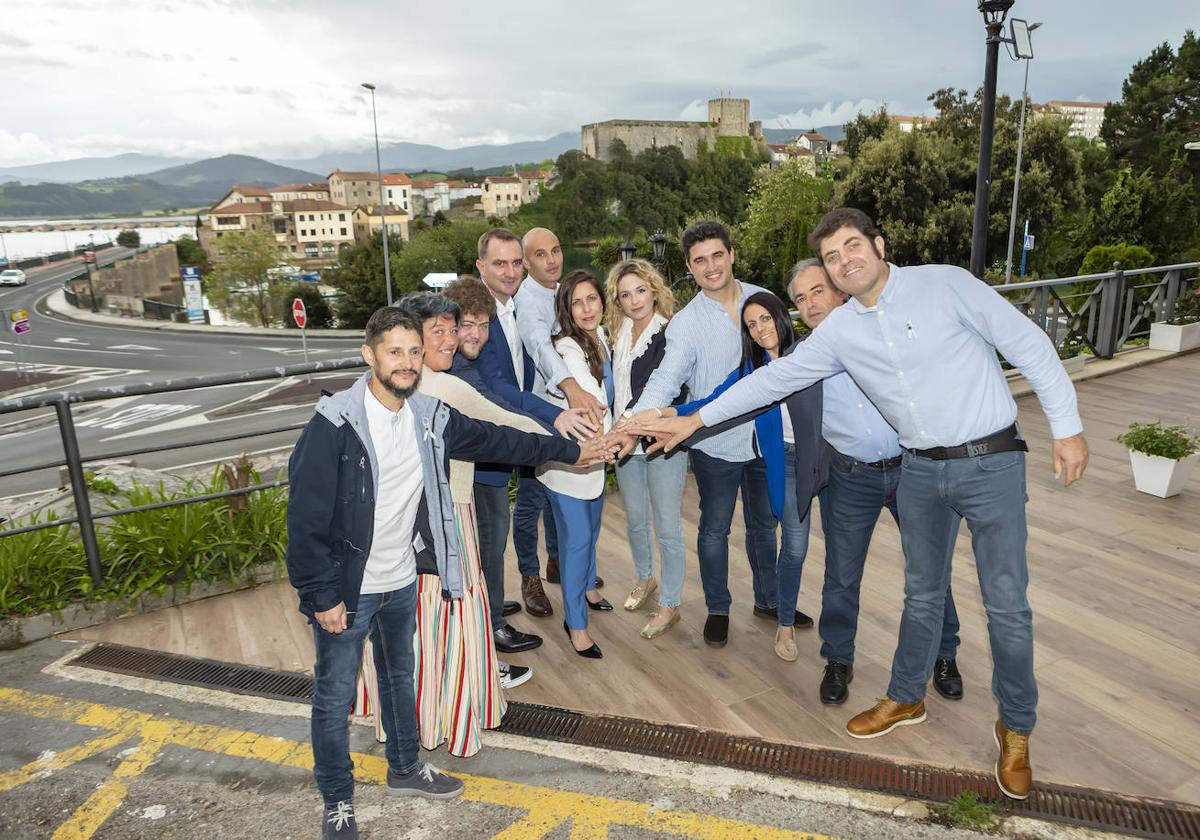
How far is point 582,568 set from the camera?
3.45 meters

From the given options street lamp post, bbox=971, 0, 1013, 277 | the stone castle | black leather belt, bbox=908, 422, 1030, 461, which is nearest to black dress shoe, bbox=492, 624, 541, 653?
black leather belt, bbox=908, 422, 1030, 461

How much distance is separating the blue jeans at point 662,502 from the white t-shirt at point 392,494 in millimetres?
1358

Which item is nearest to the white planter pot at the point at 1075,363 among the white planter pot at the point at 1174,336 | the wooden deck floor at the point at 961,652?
the white planter pot at the point at 1174,336

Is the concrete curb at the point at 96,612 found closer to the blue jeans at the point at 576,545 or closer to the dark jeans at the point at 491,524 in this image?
the dark jeans at the point at 491,524

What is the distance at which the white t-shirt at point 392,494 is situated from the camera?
7.57 feet

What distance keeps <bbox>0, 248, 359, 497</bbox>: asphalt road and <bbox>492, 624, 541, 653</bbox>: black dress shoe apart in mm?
4378

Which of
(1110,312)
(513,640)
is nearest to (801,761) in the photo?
Answer: (513,640)

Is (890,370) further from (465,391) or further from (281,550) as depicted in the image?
(281,550)

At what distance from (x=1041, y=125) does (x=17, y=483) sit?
125 feet

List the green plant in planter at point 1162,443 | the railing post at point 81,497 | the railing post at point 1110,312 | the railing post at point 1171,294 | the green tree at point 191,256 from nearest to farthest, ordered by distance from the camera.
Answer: the railing post at point 81,497 < the green plant in planter at point 1162,443 < the railing post at point 1110,312 < the railing post at point 1171,294 < the green tree at point 191,256

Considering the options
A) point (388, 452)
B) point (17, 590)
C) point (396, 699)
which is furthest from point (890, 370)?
point (17, 590)

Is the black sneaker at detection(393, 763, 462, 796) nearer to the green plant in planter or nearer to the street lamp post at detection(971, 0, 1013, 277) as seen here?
the green plant in planter

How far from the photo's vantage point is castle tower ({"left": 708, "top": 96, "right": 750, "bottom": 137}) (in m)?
99.3

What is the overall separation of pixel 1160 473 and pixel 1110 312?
4423 millimetres
